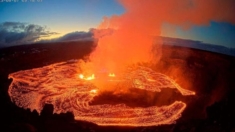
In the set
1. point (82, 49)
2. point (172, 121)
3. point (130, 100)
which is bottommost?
point (172, 121)

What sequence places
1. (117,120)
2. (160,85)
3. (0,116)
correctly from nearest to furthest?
(0,116)
(117,120)
(160,85)

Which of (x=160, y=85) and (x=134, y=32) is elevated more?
(x=134, y=32)

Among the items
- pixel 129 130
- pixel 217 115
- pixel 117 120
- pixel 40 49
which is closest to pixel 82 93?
pixel 117 120

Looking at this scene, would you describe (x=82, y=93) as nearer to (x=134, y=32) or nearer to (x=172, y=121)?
(x=172, y=121)

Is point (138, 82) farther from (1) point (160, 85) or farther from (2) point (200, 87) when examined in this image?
(2) point (200, 87)

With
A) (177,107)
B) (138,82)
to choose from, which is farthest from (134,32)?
(177,107)

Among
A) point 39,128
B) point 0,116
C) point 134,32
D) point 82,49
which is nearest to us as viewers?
point 39,128

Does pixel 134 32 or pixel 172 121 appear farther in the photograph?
pixel 134 32
